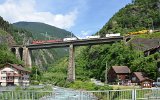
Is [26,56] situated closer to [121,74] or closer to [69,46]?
[69,46]

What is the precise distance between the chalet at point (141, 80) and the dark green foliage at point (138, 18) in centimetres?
5308

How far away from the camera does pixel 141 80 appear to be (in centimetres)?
6191

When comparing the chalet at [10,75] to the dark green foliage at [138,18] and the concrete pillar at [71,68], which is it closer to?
the concrete pillar at [71,68]

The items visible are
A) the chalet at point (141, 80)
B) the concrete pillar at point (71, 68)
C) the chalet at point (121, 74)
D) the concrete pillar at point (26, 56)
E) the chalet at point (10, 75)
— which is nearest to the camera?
the chalet at point (141, 80)

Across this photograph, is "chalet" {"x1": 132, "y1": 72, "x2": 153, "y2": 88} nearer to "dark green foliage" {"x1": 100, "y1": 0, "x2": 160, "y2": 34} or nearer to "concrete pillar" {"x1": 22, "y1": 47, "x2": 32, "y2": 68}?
"concrete pillar" {"x1": 22, "y1": 47, "x2": 32, "y2": 68}

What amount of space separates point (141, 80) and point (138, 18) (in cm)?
6521

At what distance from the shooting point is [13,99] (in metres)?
21.8

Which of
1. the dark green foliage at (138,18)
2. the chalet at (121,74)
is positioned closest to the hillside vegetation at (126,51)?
the dark green foliage at (138,18)

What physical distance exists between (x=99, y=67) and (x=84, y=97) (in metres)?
72.0

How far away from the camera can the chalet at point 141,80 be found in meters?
60.0

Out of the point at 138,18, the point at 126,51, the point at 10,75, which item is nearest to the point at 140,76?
the point at 126,51

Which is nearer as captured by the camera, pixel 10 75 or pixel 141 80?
pixel 141 80

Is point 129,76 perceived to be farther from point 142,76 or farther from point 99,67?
point 99,67

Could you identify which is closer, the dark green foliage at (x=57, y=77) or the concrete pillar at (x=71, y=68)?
the dark green foliage at (x=57, y=77)
